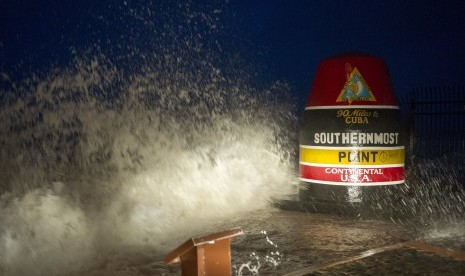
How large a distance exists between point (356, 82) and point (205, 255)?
3664 millimetres

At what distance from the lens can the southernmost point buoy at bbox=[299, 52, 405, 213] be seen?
5.33m

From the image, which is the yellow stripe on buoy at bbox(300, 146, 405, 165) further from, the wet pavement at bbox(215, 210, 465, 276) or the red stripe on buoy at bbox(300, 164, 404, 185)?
the wet pavement at bbox(215, 210, 465, 276)

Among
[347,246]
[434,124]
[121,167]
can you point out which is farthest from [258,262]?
[434,124]

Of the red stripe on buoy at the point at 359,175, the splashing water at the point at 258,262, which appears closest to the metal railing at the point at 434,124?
the red stripe on buoy at the point at 359,175

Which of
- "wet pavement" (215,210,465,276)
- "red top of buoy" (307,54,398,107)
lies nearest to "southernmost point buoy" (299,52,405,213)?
"red top of buoy" (307,54,398,107)

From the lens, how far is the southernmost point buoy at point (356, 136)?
533 centimetres

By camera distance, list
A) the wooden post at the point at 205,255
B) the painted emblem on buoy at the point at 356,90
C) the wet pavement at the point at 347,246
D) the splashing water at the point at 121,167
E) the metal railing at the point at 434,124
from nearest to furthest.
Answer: the wooden post at the point at 205,255, the wet pavement at the point at 347,246, the splashing water at the point at 121,167, the painted emblem on buoy at the point at 356,90, the metal railing at the point at 434,124

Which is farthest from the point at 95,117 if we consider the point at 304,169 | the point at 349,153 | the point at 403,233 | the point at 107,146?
the point at 403,233

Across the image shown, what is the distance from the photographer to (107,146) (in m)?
7.08

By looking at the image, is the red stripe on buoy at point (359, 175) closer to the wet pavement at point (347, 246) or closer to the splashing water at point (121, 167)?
the wet pavement at point (347, 246)

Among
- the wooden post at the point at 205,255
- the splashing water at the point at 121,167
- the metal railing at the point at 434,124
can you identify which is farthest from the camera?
the metal railing at the point at 434,124

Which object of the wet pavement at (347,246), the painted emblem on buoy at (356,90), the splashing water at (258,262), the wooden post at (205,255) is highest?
the painted emblem on buoy at (356,90)

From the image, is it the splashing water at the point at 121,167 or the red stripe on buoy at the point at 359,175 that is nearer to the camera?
the splashing water at the point at 121,167

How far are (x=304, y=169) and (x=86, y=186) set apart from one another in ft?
9.92
